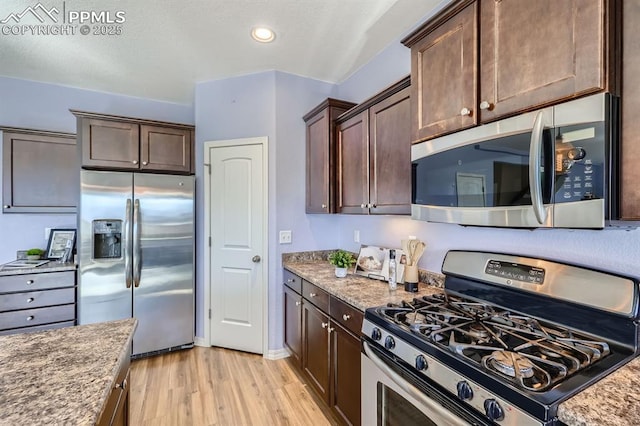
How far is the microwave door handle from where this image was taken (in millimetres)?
1044

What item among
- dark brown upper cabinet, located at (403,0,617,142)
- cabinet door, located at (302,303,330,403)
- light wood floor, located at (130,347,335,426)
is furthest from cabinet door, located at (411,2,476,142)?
light wood floor, located at (130,347,335,426)

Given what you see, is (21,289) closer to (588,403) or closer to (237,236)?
(237,236)

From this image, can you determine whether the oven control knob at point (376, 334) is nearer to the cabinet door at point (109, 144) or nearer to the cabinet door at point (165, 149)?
the cabinet door at point (165, 149)

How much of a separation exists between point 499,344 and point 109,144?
133 inches

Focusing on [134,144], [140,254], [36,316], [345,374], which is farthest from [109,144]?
[345,374]

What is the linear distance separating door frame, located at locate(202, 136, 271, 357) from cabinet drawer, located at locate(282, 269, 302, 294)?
19 cm

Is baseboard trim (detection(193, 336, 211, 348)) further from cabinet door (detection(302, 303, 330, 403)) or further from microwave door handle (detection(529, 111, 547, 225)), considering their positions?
microwave door handle (detection(529, 111, 547, 225))

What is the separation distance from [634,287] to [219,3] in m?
2.65

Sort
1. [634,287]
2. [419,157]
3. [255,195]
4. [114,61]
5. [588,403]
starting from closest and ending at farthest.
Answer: [588,403], [634,287], [419,157], [114,61], [255,195]

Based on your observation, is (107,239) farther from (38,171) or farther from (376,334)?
(376,334)

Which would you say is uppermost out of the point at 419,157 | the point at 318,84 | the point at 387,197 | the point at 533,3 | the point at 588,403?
the point at 318,84

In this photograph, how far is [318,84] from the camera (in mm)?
3184

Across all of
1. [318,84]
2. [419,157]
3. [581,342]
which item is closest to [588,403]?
[581,342]

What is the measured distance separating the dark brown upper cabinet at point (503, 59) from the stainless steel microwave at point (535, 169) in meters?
0.06
